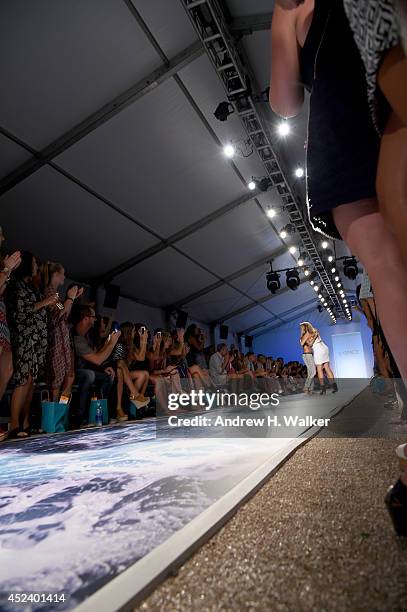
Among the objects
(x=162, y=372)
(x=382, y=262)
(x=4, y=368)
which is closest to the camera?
(x=382, y=262)

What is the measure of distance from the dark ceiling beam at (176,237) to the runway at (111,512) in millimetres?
4906

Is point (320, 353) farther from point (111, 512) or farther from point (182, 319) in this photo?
point (111, 512)

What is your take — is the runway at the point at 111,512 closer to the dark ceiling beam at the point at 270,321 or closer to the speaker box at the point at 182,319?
the speaker box at the point at 182,319

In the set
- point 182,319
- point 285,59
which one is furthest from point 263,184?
point 285,59

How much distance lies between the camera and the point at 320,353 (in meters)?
5.60

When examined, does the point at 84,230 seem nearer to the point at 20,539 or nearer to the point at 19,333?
the point at 19,333

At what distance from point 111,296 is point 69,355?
11.2 ft

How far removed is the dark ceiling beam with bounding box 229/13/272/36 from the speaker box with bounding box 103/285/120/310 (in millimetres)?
4116

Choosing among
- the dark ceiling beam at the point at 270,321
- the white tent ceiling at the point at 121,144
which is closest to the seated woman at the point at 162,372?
the white tent ceiling at the point at 121,144

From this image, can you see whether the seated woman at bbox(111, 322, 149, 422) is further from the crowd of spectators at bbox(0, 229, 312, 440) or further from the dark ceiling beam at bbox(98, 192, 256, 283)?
the dark ceiling beam at bbox(98, 192, 256, 283)

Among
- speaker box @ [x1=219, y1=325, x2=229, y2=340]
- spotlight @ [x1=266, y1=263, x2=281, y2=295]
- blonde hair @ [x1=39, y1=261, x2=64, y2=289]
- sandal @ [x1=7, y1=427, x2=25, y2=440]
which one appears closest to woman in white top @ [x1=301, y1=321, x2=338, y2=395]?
spotlight @ [x1=266, y1=263, x2=281, y2=295]

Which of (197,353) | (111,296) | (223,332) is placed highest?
(111,296)

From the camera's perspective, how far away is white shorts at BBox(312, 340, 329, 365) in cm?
559

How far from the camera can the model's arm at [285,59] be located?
2.58ft
